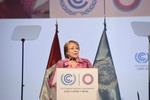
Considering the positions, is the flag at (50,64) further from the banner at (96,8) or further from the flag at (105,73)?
the flag at (105,73)

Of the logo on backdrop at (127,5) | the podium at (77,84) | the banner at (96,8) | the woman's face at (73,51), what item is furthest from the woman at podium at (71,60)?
the logo on backdrop at (127,5)

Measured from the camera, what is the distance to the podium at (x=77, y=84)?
7.63 feet

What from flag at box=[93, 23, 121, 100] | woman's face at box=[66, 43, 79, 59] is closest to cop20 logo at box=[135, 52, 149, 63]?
flag at box=[93, 23, 121, 100]

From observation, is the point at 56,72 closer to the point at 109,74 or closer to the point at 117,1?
the point at 109,74

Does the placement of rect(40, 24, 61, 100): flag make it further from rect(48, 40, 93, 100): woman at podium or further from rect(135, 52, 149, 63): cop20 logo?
rect(135, 52, 149, 63): cop20 logo

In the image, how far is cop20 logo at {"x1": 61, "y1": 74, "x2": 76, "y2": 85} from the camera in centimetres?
235

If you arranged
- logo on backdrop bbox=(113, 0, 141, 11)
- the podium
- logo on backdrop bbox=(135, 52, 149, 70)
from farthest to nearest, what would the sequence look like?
logo on backdrop bbox=(113, 0, 141, 11), logo on backdrop bbox=(135, 52, 149, 70), the podium

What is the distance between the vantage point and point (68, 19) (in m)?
2.58

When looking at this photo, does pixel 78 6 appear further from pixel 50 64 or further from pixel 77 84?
pixel 77 84

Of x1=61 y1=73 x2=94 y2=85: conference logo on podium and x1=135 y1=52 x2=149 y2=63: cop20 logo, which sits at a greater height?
x1=135 y1=52 x2=149 y2=63: cop20 logo

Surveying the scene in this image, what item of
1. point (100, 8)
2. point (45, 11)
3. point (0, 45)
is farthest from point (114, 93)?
point (0, 45)

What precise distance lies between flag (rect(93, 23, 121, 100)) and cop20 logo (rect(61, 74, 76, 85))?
0.28 metres

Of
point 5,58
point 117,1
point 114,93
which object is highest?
point 117,1

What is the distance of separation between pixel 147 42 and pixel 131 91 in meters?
0.54
